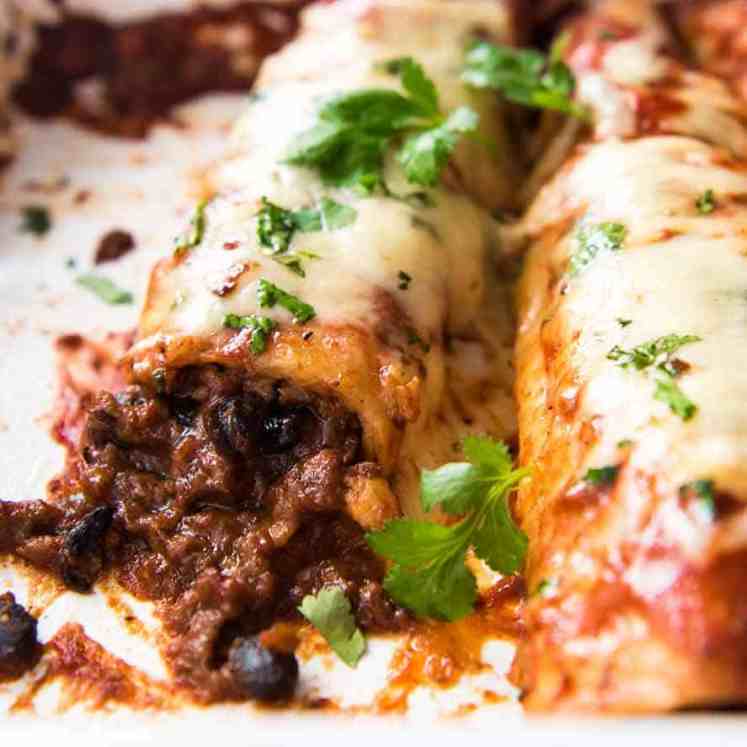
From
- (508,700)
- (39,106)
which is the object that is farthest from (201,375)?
(39,106)

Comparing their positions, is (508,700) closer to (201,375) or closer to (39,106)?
(201,375)

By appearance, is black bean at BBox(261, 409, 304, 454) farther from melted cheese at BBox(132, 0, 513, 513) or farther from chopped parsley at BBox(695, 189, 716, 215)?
chopped parsley at BBox(695, 189, 716, 215)

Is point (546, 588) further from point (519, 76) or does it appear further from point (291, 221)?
point (519, 76)

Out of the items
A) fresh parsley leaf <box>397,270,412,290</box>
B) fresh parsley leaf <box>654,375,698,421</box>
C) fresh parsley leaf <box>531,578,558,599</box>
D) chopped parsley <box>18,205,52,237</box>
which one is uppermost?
fresh parsley leaf <box>654,375,698,421</box>

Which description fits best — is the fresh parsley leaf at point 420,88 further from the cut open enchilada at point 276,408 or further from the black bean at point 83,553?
the black bean at point 83,553

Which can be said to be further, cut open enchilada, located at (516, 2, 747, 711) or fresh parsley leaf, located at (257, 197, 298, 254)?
fresh parsley leaf, located at (257, 197, 298, 254)

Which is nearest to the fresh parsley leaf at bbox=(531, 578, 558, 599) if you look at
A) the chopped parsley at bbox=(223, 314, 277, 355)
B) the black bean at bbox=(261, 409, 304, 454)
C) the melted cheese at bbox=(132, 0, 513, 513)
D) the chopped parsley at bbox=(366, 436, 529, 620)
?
the chopped parsley at bbox=(366, 436, 529, 620)
